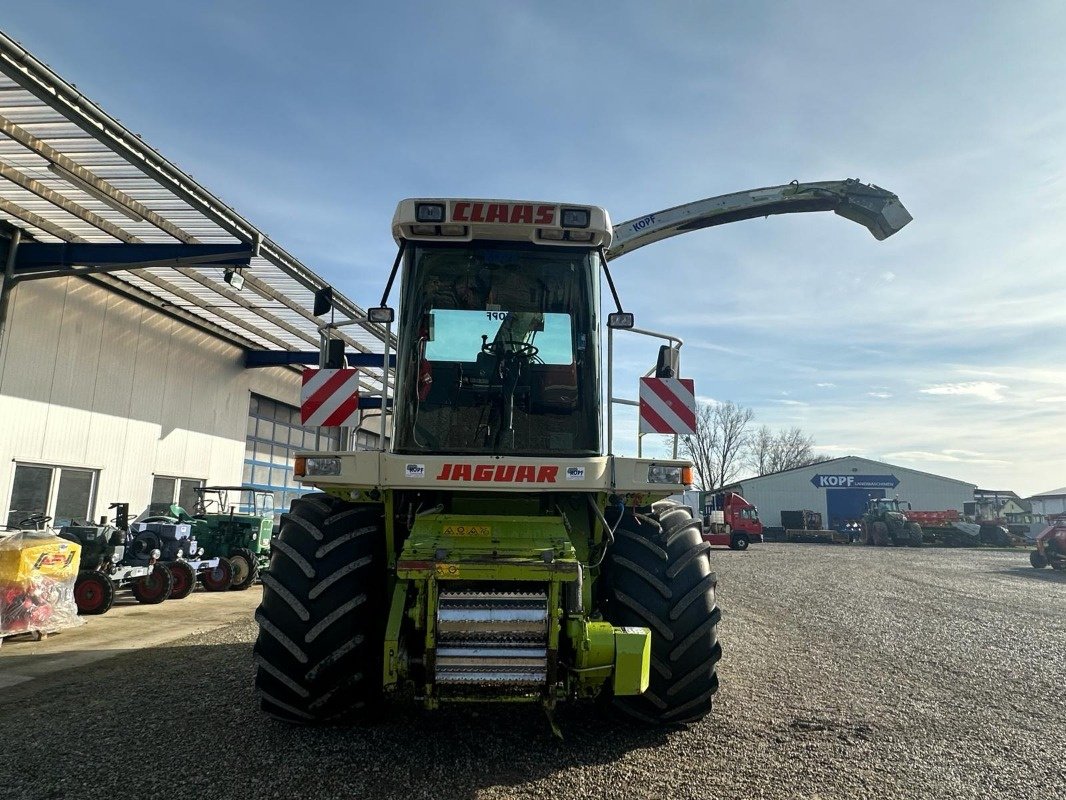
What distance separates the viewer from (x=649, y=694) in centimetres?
402

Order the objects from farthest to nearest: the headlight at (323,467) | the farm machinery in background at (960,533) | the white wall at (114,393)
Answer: the farm machinery in background at (960,533) < the white wall at (114,393) < the headlight at (323,467)

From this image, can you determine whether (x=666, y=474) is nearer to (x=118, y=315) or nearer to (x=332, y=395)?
(x=332, y=395)

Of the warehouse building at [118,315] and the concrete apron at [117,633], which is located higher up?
the warehouse building at [118,315]

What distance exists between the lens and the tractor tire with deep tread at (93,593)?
32.5ft

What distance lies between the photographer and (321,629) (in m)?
3.77

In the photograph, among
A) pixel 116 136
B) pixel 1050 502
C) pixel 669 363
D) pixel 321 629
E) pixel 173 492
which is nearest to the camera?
pixel 321 629

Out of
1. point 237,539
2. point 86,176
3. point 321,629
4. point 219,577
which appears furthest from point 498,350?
point 237,539

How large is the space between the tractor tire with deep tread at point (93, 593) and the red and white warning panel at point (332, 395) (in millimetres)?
7101

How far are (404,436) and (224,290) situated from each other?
12194 mm

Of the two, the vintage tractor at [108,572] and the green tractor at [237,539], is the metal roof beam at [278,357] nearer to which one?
the green tractor at [237,539]

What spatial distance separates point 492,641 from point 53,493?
44.5 feet

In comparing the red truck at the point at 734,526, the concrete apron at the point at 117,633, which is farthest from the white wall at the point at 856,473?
the concrete apron at the point at 117,633

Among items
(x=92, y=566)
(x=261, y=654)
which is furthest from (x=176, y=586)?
(x=261, y=654)

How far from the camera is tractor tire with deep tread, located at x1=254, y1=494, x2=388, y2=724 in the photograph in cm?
379
